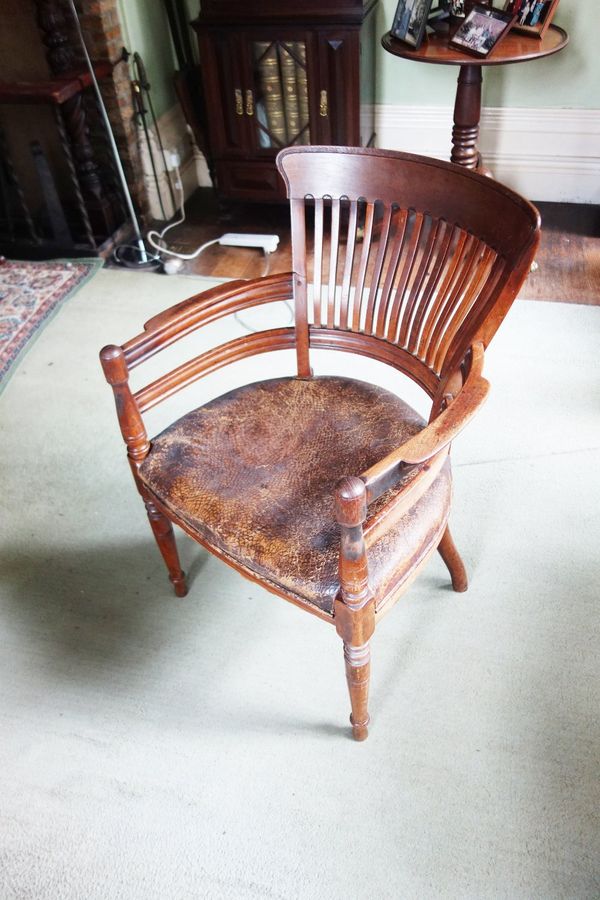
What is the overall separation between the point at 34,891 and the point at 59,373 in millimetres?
1507

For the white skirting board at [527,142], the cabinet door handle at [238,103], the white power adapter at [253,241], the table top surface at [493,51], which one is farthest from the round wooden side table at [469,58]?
the white power adapter at [253,241]

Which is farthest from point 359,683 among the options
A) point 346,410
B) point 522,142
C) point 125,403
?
point 522,142

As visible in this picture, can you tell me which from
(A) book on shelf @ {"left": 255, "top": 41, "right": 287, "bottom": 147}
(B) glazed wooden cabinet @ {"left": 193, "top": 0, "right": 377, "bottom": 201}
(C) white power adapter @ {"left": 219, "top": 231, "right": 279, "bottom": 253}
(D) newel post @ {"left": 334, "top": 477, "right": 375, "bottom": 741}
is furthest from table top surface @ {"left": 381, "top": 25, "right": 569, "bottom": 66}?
(D) newel post @ {"left": 334, "top": 477, "right": 375, "bottom": 741}

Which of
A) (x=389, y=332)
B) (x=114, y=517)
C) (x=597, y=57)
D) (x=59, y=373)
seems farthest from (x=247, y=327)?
(x=597, y=57)

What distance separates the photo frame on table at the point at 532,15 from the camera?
209 centimetres

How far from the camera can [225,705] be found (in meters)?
1.33

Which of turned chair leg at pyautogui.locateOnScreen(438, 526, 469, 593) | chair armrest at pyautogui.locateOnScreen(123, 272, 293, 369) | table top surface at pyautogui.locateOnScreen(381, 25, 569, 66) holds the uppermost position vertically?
table top surface at pyautogui.locateOnScreen(381, 25, 569, 66)

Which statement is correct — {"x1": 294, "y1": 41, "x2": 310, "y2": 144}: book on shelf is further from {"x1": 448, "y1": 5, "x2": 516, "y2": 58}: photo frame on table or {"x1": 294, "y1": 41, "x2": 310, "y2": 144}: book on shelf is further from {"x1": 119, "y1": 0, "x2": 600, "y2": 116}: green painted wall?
{"x1": 448, "y1": 5, "x2": 516, "y2": 58}: photo frame on table

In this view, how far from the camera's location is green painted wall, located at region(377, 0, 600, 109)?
8.05ft

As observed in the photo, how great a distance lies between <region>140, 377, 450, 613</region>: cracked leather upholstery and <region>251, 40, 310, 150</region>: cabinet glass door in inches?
63.0

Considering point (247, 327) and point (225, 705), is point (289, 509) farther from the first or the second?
point (247, 327)

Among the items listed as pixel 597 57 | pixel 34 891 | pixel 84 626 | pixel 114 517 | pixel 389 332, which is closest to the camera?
pixel 34 891

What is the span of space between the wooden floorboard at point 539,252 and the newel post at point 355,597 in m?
1.69

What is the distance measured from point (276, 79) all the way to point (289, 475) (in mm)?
1926
